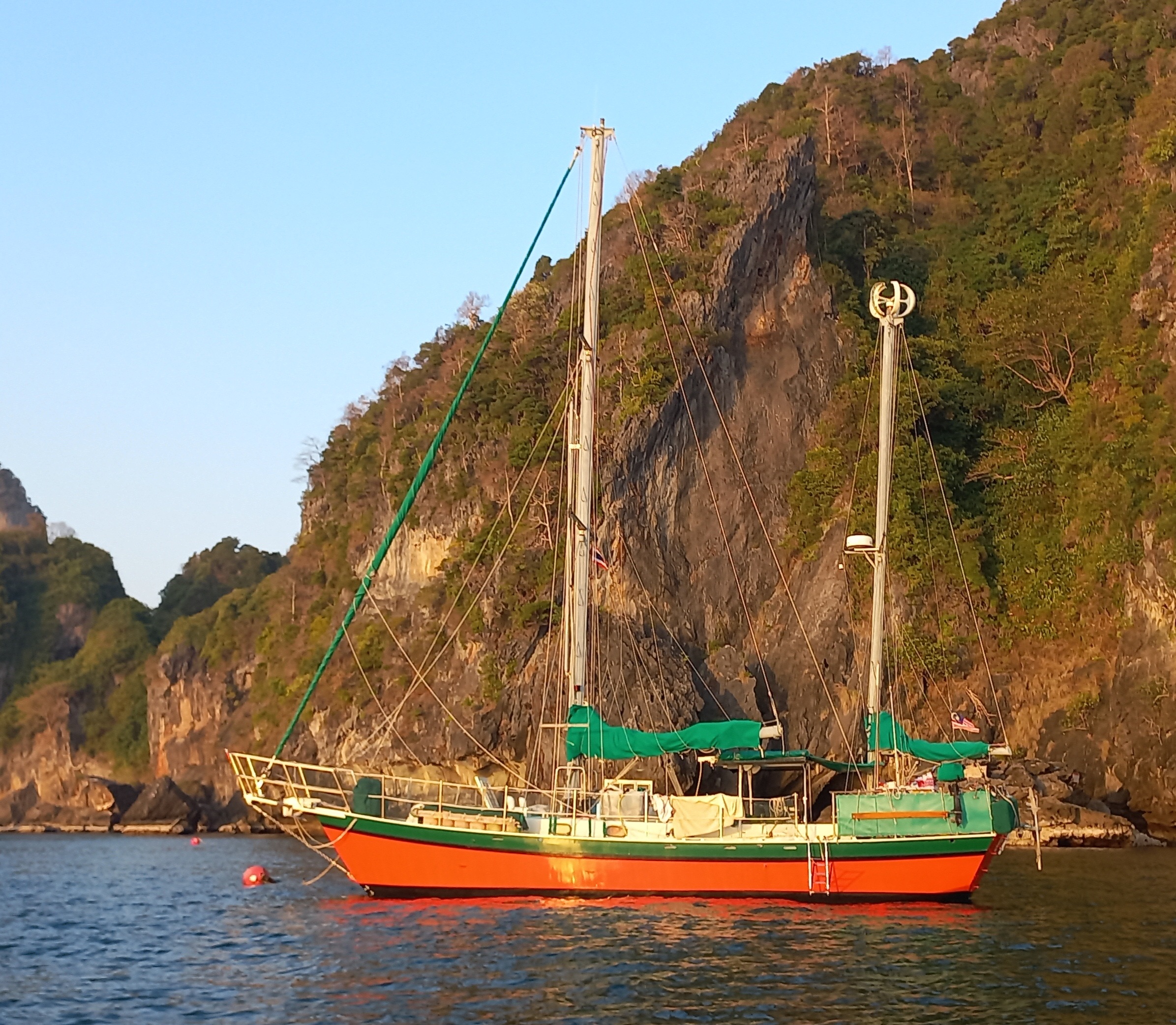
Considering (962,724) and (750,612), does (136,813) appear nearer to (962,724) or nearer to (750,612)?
(750,612)

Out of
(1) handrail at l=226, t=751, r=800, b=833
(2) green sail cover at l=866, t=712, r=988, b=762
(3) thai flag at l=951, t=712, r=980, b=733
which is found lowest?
(1) handrail at l=226, t=751, r=800, b=833

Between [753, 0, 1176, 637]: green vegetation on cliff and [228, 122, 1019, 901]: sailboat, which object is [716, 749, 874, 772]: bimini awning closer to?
[228, 122, 1019, 901]: sailboat

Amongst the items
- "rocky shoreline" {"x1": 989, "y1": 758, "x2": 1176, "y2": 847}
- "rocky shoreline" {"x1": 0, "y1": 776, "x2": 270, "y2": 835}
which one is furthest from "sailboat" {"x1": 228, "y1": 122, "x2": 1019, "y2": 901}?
"rocky shoreline" {"x1": 0, "y1": 776, "x2": 270, "y2": 835}

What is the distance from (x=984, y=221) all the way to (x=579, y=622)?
50.1 metres

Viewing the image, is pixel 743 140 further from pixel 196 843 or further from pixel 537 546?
pixel 196 843

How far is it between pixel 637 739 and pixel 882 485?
9160 millimetres

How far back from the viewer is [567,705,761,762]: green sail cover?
2895 cm

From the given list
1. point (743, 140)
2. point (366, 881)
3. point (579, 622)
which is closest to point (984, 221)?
point (743, 140)

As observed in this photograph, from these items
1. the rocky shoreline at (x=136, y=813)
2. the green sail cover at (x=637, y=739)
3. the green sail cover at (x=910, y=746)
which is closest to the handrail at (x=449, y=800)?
the green sail cover at (x=637, y=739)

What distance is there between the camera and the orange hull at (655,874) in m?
27.6

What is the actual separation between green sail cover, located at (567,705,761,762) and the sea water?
10.4 ft

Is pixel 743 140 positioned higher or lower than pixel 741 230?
higher

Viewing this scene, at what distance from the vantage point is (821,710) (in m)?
53.2

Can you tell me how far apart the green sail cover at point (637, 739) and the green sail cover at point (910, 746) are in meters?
3.53
